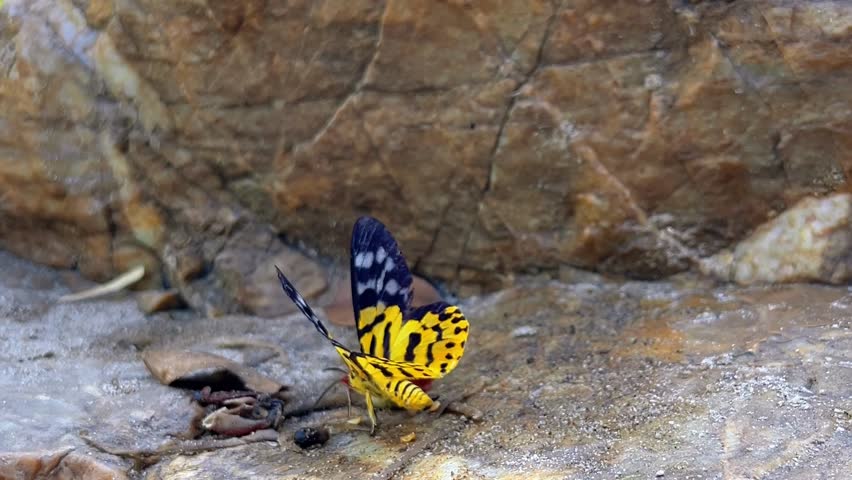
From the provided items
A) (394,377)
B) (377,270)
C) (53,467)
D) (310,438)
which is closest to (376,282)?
(377,270)

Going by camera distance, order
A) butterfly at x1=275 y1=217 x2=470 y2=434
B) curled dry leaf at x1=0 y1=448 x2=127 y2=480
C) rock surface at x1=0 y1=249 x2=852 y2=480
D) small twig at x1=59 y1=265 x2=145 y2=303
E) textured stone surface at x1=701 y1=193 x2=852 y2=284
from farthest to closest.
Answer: small twig at x1=59 y1=265 x2=145 y2=303 → textured stone surface at x1=701 y1=193 x2=852 y2=284 → butterfly at x1=275 y1=217 x2=470 y2=434 → curled dry leaf at x1=0 y1=448 x2=127 y2=480 → rock surface at x1=0 y1=249 x2=852 y2=480

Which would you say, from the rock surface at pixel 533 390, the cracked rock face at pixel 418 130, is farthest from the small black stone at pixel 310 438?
the cracked rock face at pixel 418 130

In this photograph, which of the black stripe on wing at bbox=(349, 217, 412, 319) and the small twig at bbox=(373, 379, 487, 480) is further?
the black stripe on wing at bbox=(349, 217, 412, 319)

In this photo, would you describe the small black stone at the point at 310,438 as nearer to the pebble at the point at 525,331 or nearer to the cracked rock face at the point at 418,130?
the pebble at the point at 525,331

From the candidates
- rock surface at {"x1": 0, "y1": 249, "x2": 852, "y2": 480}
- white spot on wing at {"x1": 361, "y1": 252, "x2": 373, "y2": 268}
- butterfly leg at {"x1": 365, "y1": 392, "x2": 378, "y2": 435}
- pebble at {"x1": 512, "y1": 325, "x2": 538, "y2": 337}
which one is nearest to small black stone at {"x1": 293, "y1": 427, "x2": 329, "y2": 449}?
rock surface at {"x1": 0, "y1": 249, "x2": 852, "y2": 480}

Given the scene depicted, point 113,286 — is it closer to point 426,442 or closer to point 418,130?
point 418,130

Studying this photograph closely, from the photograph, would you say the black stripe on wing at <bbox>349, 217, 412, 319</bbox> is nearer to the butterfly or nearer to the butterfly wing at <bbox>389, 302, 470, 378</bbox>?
the butterfly

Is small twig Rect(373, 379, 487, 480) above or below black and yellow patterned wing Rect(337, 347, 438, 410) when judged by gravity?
below

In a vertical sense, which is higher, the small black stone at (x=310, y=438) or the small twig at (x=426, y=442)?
the small black stone at (x=310, y=438)
